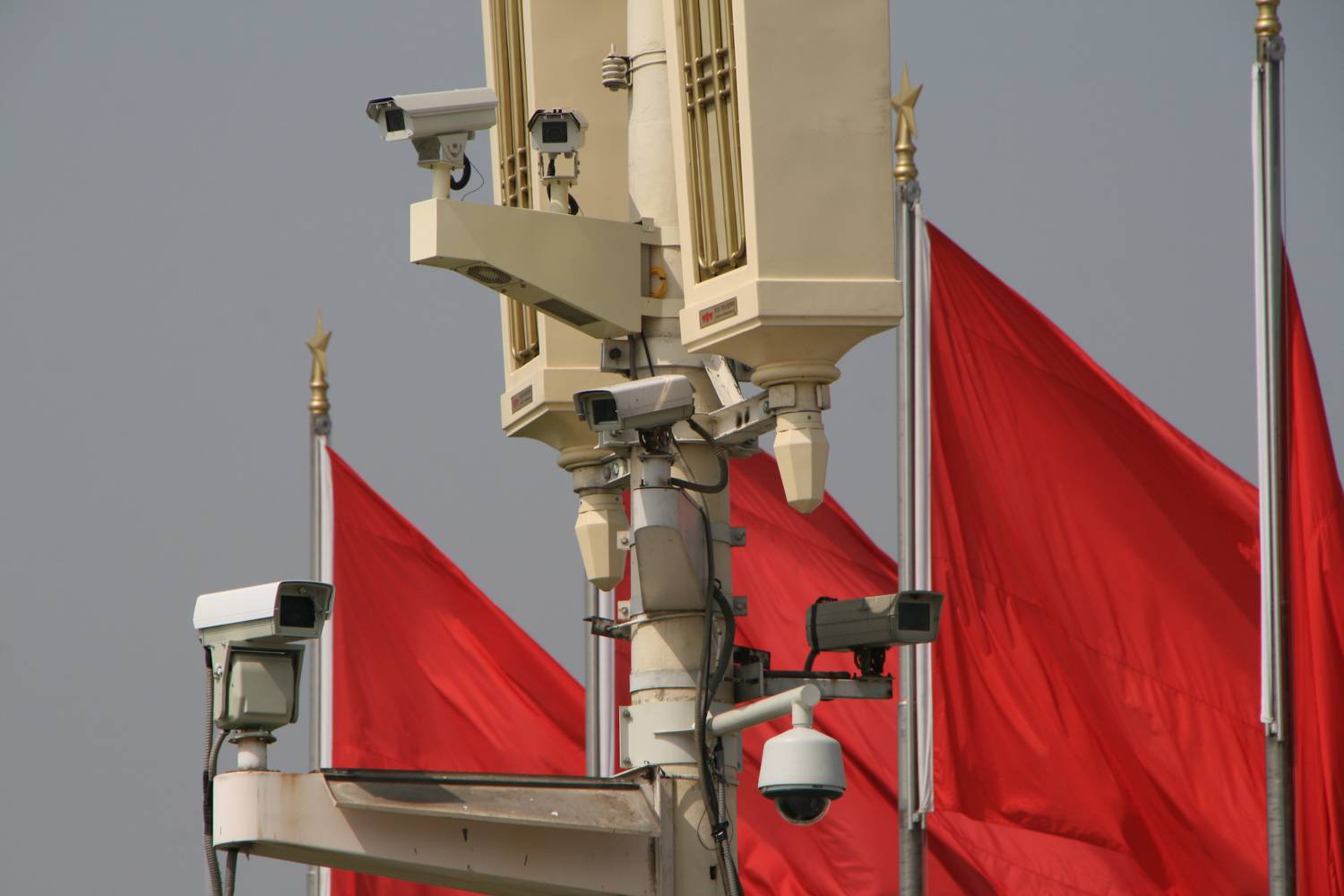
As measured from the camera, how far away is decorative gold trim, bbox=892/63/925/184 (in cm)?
1908

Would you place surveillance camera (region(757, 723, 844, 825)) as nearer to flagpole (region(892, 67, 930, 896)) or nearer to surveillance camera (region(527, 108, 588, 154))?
surveillance camera (region(527, 108, 588, 154))

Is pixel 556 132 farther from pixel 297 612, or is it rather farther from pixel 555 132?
pixel 297 612

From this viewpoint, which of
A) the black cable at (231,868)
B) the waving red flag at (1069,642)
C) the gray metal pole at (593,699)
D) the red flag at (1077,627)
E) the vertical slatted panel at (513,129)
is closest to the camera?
the black cable at (231,868)

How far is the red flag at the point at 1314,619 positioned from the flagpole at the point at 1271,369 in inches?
3.9

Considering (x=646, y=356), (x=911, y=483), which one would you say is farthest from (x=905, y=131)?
(x=646, y=356)

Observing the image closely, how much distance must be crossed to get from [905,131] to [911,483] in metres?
2.94

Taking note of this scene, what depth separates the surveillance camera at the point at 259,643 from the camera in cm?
848

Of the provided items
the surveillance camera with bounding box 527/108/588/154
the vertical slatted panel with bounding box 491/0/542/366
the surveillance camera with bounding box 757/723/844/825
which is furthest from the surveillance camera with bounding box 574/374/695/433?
the vertical slatted panel with bounding box 491/0/542/366

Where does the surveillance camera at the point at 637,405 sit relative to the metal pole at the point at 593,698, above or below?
above

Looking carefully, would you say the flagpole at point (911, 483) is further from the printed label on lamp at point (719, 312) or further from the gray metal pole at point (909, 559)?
the printed label on lamp at point (719, 312)

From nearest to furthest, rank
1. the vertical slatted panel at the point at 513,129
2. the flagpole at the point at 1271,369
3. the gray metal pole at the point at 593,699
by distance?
1. the vertical slatted panel at the point at 513,129
2. the flagpole at the point at 1271,369
3. the gray metal pole at the point at 593,699

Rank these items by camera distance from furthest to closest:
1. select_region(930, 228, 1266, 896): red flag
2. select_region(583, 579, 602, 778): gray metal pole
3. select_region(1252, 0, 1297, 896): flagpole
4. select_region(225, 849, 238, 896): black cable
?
1. select_region(583, 579, 602, 778): gray metal pole
2. select_region(930, 228, 1266, 896): red flag
3. select_region(1252, 0, 1297, 896): flagpole
4. select_region(225, 849, 238, 896): black cable

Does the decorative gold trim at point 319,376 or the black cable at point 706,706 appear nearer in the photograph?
the black cable at point 706,706

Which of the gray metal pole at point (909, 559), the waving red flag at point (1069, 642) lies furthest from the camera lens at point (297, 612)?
the gray metal pole at point (909, 559)
